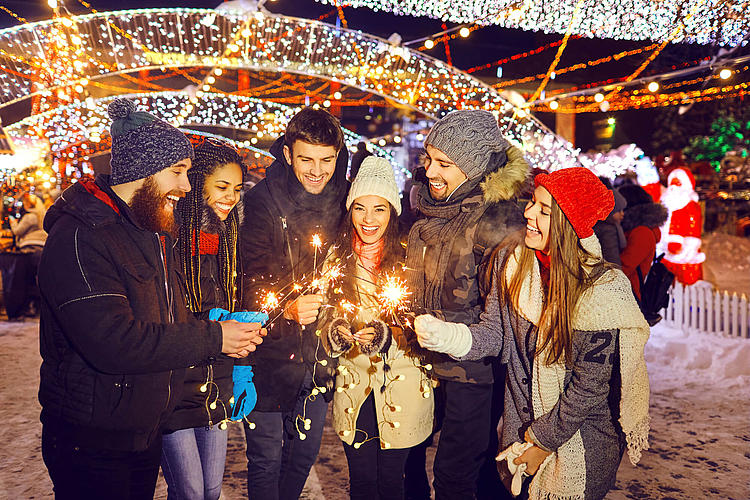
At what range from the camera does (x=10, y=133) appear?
1108cm

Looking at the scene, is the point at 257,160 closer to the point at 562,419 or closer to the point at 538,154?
the point at 538,154

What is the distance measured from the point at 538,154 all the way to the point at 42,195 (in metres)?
12.0

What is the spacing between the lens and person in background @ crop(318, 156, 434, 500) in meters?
3.05

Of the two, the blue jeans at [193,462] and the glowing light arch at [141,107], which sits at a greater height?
the glowing light arch at [141,107]

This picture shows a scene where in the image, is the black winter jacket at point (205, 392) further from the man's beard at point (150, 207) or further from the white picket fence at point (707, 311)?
the white picket fence at point (707, 311)

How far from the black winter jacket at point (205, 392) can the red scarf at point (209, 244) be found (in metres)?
0.03

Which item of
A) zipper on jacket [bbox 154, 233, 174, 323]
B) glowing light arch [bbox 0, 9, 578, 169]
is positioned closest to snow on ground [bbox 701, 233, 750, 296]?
glowing light arch [bbox 0, 9, 578, 169]

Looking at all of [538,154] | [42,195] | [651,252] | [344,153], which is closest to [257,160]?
[42,195]

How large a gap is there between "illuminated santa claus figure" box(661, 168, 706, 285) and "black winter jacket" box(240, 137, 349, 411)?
10.1m

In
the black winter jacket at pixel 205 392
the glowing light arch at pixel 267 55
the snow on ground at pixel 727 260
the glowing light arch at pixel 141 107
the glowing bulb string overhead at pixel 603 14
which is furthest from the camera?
the snow on ground at pixel 727 260

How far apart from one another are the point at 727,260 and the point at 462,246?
19.1 metres

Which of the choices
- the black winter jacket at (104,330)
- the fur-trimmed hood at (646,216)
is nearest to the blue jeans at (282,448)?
the black winter jacket at (104,330)

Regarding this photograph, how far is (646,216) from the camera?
729 cm

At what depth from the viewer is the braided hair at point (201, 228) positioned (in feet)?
9.57
